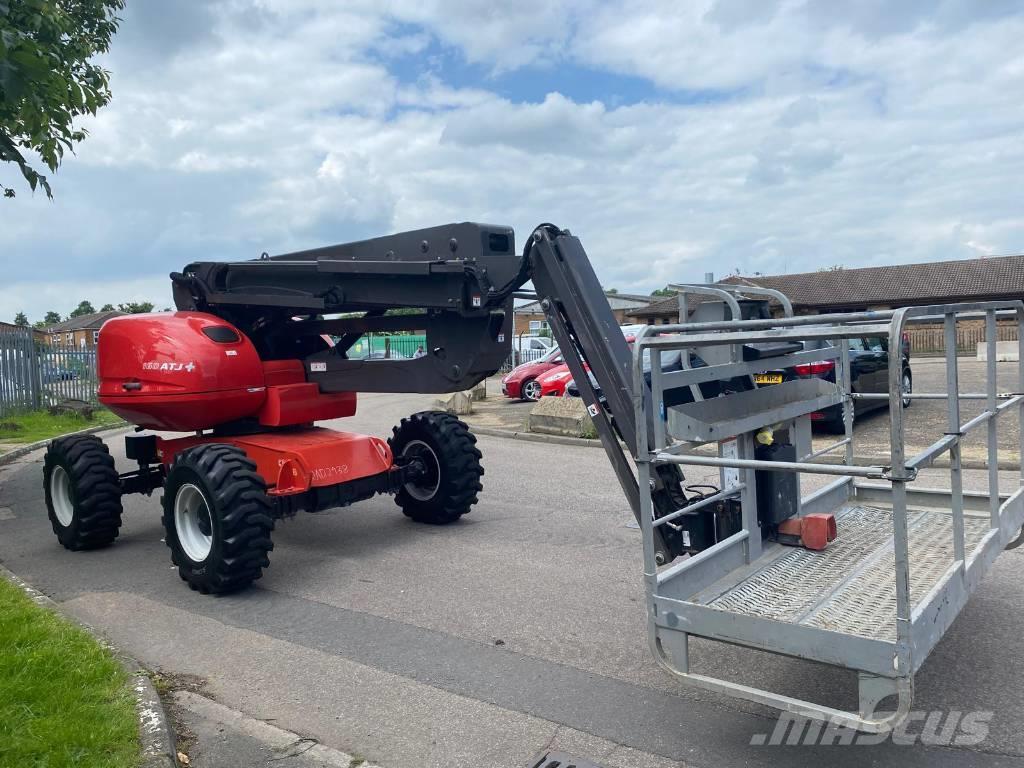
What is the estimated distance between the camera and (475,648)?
502cm

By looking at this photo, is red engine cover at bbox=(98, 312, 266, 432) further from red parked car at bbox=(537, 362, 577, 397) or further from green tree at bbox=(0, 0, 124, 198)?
red parked car at bbox=(537, 362, 577, 397)

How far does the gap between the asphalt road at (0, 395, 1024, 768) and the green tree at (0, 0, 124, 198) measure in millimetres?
2907

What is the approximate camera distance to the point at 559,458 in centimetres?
1180

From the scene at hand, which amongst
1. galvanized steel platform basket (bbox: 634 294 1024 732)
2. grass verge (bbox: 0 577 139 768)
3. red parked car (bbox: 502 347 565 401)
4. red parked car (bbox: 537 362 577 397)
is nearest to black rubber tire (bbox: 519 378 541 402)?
red parked car (bbox: 502 347 565 401)

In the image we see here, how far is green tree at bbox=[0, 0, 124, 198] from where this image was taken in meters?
3.01

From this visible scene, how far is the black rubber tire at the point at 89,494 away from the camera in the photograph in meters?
7.40

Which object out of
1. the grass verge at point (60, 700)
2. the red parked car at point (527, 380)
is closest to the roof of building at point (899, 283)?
the red parked car at point (527, 380)

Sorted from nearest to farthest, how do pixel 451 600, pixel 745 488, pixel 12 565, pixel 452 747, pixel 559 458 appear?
pixel 452 747, pixel 745 488, pixel 451 600, pixel 12 565, pixel 559 458

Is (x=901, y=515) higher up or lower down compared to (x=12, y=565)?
higher up

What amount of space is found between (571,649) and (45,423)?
689 inches

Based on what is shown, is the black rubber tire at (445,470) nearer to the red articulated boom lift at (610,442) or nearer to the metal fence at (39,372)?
the red articulated boom lift at (610,442)

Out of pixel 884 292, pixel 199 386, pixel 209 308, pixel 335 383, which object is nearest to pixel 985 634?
pixel 335 383

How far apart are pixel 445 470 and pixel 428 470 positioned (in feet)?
0.91

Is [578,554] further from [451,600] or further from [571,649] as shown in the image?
[571,649]
